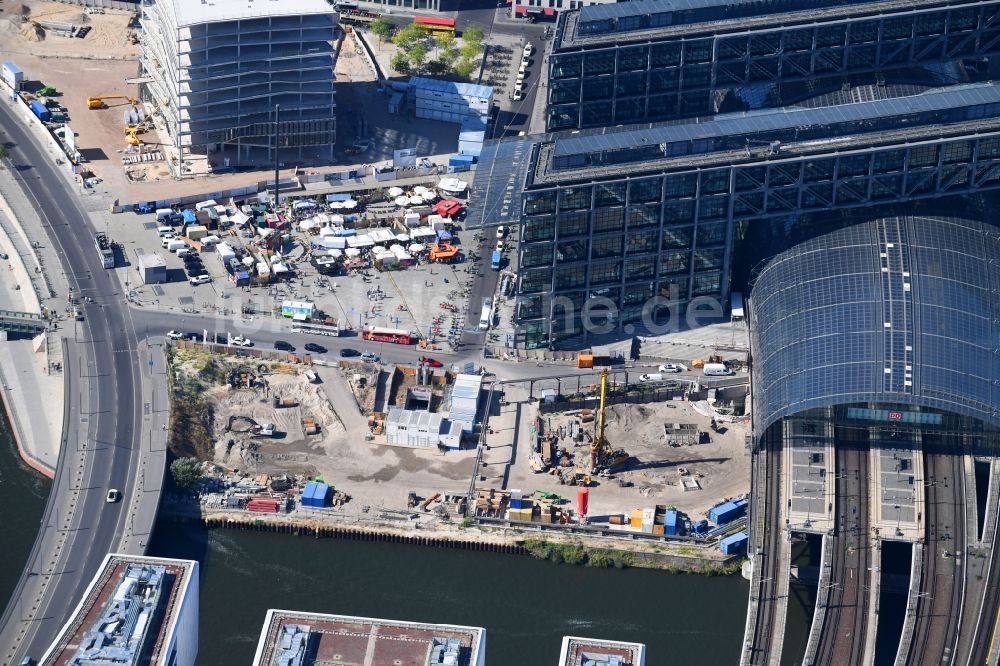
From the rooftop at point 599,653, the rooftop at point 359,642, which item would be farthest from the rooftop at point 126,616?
the rooftop at point 599,653

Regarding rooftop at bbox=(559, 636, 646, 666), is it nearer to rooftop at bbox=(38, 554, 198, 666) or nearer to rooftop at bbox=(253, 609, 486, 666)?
rooftop at bbox=(253, 609, 486, 666)

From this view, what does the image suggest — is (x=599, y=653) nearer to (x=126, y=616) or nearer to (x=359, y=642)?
(x=359, y=642)

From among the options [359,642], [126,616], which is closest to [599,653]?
[359,642]


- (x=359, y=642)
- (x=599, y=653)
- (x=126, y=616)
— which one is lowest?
(x=359, y=642)

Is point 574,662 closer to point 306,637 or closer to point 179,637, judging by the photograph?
point 306,637

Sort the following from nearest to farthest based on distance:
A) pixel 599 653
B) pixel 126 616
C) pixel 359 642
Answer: pixel 599 653
pixel 359 642
pixel 126 616
